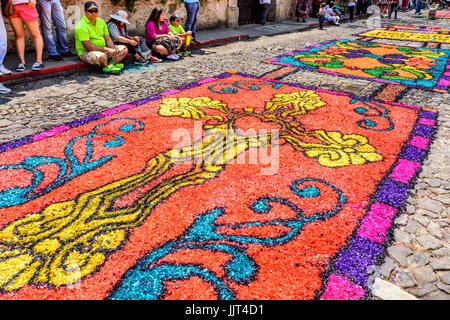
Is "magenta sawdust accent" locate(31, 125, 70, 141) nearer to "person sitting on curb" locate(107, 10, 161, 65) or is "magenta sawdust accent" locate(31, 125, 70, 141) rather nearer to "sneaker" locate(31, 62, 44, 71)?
"sneaker" locate(31, 62, 44, 71)

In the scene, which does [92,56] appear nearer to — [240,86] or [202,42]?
[240,86]

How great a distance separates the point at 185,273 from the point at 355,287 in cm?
95

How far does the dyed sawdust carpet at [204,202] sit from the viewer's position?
1.72 m

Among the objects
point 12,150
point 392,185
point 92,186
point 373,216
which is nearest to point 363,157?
point 392,185

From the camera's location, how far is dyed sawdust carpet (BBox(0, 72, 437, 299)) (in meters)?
1.72

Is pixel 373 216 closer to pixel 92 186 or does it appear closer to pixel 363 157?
pixel 363 157

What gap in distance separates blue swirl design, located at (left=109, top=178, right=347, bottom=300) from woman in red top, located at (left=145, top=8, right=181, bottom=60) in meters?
5.50

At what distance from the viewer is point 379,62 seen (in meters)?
7.17

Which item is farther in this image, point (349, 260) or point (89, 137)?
point (89, 137)

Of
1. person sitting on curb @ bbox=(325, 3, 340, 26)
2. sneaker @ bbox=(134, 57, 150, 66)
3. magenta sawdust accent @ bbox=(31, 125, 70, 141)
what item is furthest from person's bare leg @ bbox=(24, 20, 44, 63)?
person sitting on curb @ bbox=(325, 3, 340, 26)

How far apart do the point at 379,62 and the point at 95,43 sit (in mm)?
6211

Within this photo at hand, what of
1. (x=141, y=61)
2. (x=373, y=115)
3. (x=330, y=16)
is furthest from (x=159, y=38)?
(x=330, y=16)

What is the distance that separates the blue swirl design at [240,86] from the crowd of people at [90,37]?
2095 mm

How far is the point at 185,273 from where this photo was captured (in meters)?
1.75
